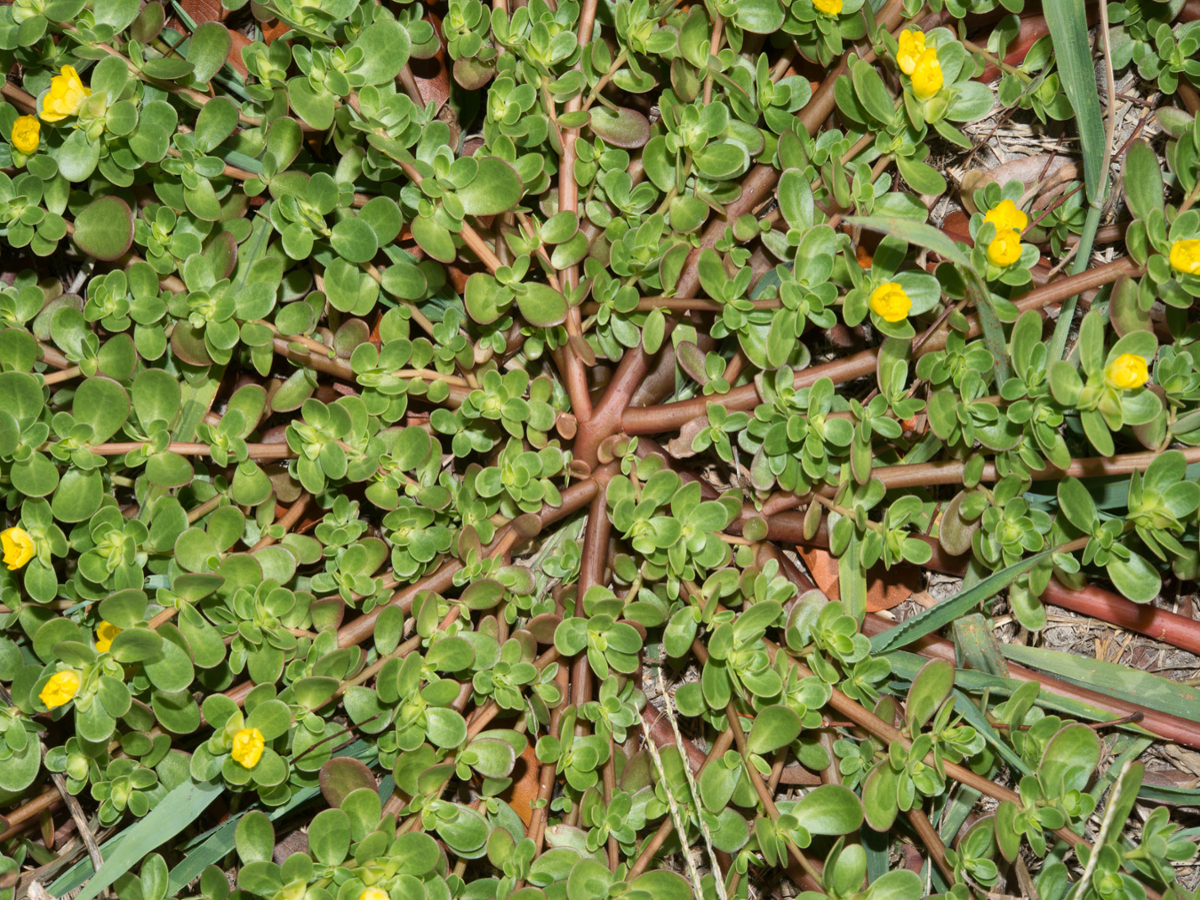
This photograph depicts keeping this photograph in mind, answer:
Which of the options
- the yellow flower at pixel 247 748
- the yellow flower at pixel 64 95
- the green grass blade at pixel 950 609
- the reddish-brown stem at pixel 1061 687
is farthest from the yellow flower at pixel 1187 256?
the yellow flower at pixel 64 95

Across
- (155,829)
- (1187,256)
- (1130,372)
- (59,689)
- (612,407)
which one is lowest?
(155,829)

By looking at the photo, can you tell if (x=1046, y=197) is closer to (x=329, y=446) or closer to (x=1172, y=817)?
(x=1172, y=817)

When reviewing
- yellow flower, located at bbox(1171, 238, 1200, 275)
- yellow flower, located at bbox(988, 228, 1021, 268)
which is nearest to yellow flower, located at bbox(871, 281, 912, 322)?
yellow flower, located at bbox(988, 228, 1021, 268)

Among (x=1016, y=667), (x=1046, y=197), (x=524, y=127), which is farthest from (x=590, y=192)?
(x=1016, y=667)

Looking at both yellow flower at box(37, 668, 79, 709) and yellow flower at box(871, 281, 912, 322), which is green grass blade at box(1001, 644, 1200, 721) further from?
yellow flower at box(37, 668, 79, 709)

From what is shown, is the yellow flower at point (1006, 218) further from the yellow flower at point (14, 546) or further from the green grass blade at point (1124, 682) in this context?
the yellow flower at point (14, 546)

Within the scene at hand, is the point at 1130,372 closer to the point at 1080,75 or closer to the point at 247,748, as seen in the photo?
the point at 1080,75

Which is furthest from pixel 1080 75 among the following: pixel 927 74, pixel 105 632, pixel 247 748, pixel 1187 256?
pixel 105 632
